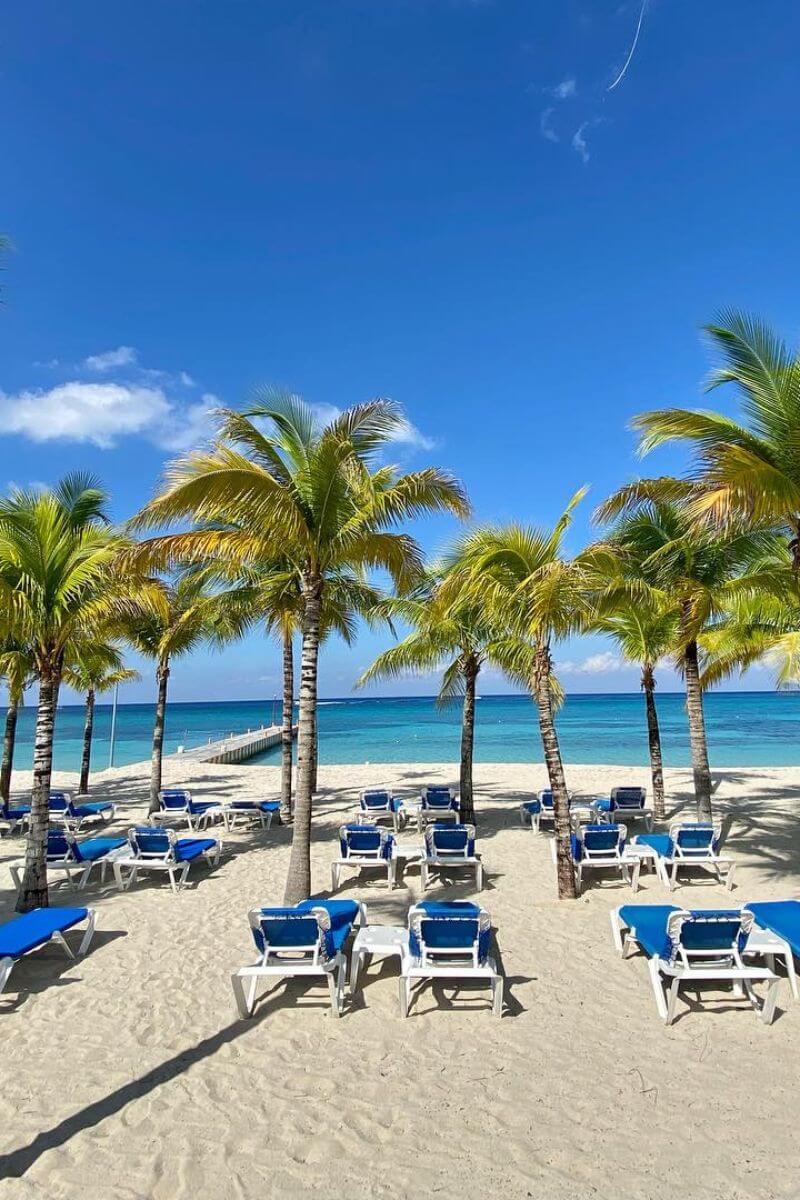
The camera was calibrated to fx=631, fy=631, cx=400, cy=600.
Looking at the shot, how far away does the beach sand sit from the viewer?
3.29 metres

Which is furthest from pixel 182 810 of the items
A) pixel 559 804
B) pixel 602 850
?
pixel 602 850

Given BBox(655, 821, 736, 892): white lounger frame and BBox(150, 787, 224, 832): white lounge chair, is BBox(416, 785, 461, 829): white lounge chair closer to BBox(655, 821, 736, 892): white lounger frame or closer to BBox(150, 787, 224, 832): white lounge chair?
BBox(150, 787, 224, 832): white lounge chair

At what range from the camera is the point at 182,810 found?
1316cm

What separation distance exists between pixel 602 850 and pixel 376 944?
4364 millimetres

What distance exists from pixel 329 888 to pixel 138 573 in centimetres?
496

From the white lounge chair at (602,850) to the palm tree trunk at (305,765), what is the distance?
11.3 feet

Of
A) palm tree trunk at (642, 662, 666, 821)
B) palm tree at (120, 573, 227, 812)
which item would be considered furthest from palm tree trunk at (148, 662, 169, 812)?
palm tree trunk at (642, 662, 666, 821)

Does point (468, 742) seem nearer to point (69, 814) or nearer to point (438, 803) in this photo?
point (438, 803)

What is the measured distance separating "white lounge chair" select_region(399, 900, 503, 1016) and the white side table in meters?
0.15

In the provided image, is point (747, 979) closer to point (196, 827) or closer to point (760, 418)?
point (760, 418)

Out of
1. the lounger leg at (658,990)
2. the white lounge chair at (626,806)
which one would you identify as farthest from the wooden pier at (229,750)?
the lounger leg at (658,990)

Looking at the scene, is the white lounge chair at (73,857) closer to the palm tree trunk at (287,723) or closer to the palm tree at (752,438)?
the palm tree trunk at (287,723)

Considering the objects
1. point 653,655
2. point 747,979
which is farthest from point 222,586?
point 747,979

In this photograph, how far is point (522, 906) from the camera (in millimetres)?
7750
